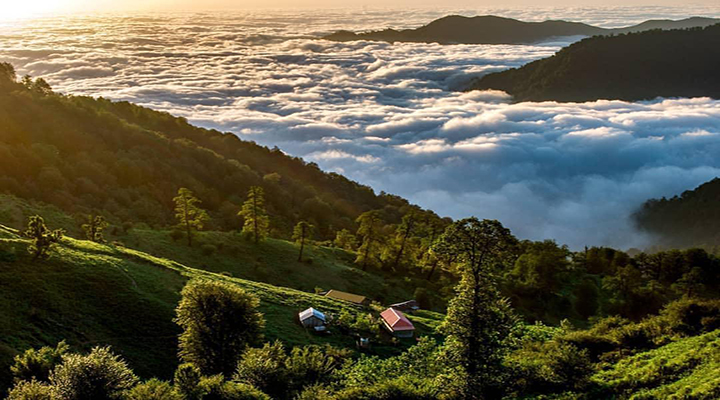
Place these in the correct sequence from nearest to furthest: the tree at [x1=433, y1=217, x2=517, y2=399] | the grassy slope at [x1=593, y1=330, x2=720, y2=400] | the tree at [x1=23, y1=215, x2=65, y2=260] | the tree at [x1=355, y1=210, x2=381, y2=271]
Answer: the grassy slope at [x1=593, y1=330, x2=720, y2=400]
the tree at [x1=433, y1=217, x2=517, y2=399]
the tree at [x1=23, y1=215, x2=65, y2=260]
the tree at [x1=355, y1=210, x2=381, y2=271]

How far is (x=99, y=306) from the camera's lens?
147 feet

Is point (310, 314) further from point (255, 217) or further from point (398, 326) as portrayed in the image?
point (255, 217)

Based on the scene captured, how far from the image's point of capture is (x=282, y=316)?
52969mm

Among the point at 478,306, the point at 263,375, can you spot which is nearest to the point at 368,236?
the point at 263,375

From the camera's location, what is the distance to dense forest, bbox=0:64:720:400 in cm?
3158

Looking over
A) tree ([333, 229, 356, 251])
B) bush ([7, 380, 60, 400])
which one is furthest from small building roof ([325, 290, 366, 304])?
bush ([7, 380, 60, 400])

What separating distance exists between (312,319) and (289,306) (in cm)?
517

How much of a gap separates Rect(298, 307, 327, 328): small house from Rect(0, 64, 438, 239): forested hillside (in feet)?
151

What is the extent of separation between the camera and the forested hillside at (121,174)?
94.1 m

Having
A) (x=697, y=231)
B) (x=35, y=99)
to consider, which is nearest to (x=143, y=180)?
(x=35, y=99)

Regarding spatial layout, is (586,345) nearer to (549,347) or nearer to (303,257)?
(549,347)

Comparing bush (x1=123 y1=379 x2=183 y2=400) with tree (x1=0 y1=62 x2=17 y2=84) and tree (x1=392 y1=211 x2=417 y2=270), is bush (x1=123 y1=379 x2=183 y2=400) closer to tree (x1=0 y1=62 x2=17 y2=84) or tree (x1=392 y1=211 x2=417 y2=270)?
tree (x1=392 y1=211 x2=417 y2=270)

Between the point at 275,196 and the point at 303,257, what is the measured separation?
180 feet

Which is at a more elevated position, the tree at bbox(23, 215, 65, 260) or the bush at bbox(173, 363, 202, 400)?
the tree at bbox(23, 215, 65, 260)
